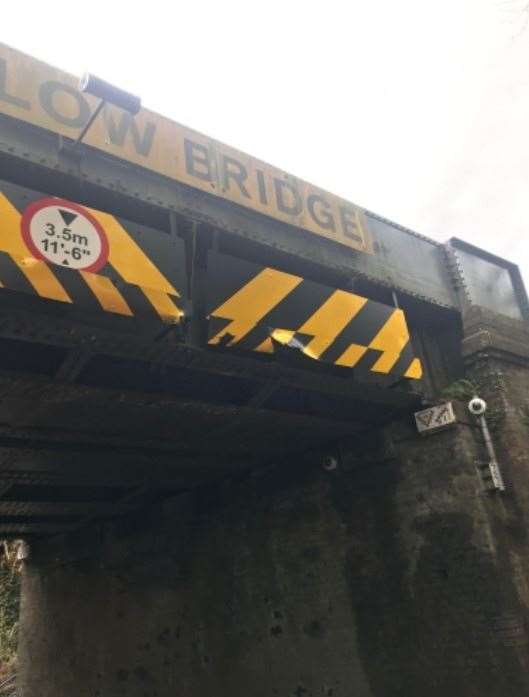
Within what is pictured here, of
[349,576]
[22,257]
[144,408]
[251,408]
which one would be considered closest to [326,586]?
[349,576]

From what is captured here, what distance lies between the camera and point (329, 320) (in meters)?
7.77

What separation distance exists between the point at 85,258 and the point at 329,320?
322 centimetres

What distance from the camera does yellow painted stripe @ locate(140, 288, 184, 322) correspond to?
6148mm

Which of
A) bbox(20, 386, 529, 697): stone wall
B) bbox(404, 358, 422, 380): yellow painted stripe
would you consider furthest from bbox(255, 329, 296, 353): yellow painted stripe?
bbox(20, 386, 529, 697): stone wall

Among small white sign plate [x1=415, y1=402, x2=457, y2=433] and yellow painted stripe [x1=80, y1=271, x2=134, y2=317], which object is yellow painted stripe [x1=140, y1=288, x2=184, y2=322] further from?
small white sign plate [x1=415, y1=402, x2=457, y2=433]

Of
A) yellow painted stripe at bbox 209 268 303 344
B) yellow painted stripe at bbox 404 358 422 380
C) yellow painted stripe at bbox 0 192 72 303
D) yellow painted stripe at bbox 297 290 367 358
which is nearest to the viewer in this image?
yellow painted stripe at bbox 0 192 72 303

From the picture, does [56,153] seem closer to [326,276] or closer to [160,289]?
[160,289]

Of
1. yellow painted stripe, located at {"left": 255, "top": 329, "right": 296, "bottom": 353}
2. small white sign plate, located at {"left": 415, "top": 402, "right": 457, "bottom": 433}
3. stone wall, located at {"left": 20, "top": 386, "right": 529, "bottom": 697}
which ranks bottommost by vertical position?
stone wall, located at {"left": 20, "top": 386, "right": 529, "bottom": 697}

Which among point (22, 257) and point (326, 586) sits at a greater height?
point (22, 257)

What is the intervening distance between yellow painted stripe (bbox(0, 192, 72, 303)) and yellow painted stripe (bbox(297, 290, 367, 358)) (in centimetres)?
302

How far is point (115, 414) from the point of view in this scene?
25.2ft

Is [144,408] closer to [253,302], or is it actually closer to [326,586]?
[253,302]

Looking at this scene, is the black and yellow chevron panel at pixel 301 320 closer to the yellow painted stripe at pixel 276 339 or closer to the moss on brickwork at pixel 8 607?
the yellow painted stripe at pixel 276 339

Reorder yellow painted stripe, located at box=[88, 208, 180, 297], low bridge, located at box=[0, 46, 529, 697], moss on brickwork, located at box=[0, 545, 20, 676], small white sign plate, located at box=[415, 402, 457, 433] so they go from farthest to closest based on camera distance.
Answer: moss on brickwork, located at box=[0, 545, 20, 676] → small white sign plate, located at box=[415, 402, 457, 433] → low bridge, located at box=[0, 46, 529, 697] → yellow painted stripe, located at box=[88, 208, 180, 297]
